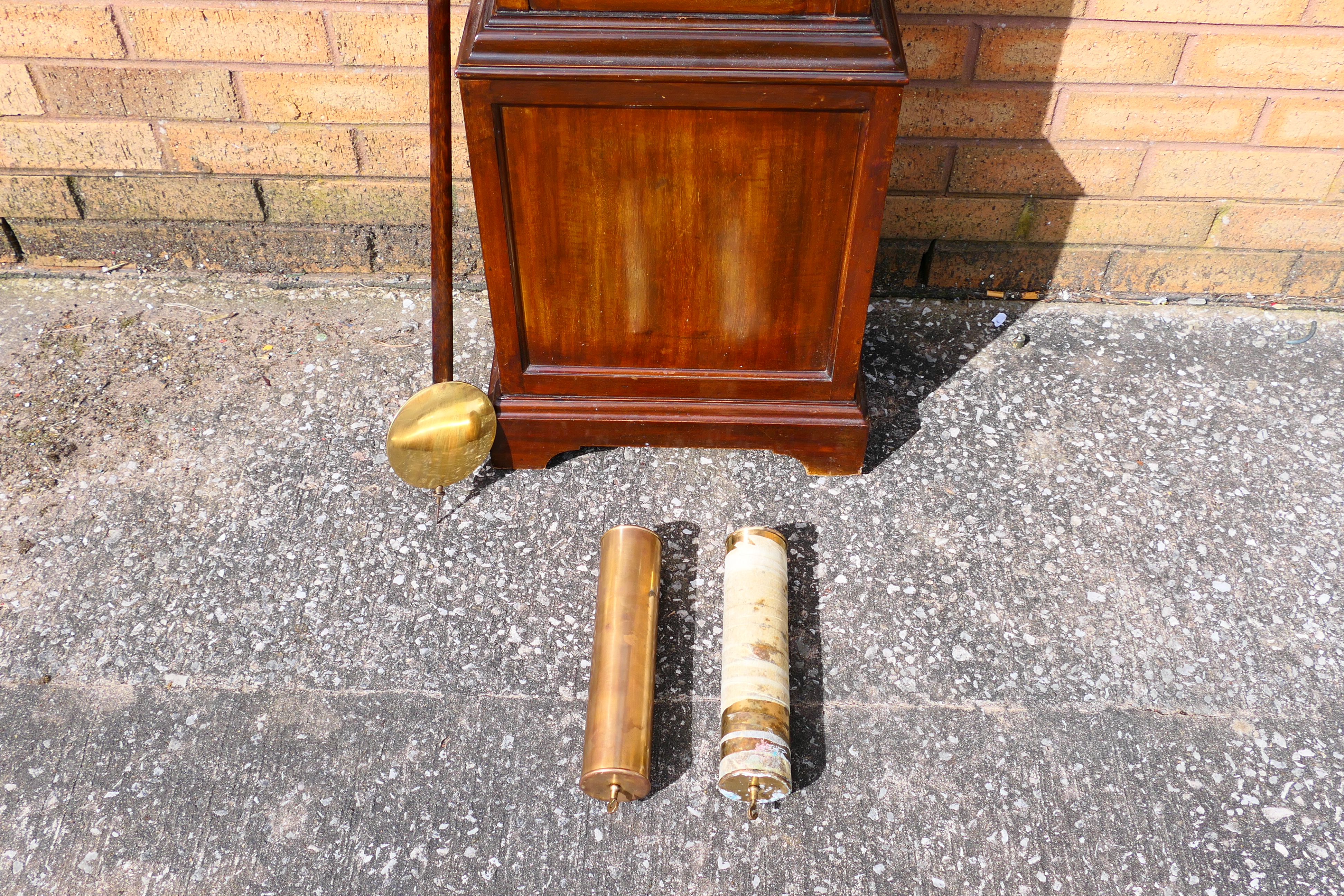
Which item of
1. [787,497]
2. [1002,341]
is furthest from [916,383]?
[787,497]

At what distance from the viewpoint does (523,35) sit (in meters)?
1.52

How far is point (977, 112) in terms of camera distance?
2.24 m

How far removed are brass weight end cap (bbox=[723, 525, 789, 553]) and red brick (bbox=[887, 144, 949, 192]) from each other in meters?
1.06

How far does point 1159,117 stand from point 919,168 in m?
0.58

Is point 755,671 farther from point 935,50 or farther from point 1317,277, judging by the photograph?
point 1317,277

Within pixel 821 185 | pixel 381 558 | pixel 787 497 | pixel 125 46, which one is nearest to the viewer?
pixel 821 185

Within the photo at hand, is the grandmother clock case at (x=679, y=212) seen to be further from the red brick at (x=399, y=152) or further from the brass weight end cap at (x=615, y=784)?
the brass weight end cap at (x=615, y=784)

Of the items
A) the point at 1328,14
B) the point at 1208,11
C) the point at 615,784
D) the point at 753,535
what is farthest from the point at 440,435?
the point at 1328,14

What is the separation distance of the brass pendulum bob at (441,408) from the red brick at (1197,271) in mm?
1805

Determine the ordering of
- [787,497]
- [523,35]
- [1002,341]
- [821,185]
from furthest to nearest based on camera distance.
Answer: [1002,341] < [787,497] < [821,185] < [523,35]

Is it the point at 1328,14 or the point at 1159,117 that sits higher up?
the point at 1328,14

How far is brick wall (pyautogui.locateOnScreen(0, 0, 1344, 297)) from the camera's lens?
213 centimetres

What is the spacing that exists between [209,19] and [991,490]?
6.98ft

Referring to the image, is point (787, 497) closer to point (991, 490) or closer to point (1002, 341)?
point (991, 490)
